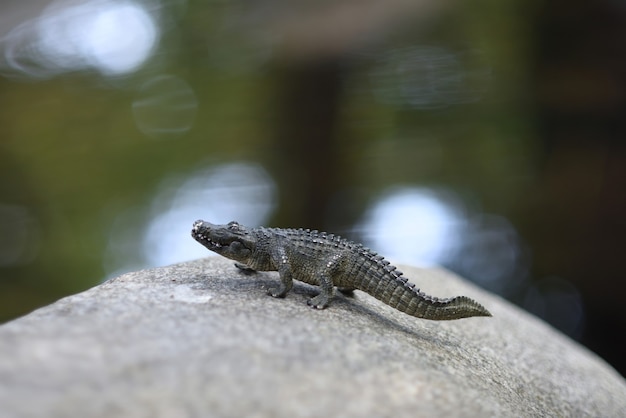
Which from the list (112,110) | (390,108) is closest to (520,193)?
(390,108)

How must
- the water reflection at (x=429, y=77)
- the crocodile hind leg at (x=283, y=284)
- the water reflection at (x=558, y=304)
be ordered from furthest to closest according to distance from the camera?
the water reflection at (x=429, y=77)
the water reflection at (x=558, y=304)
the crocodile hind leg at (x=283, y=284)

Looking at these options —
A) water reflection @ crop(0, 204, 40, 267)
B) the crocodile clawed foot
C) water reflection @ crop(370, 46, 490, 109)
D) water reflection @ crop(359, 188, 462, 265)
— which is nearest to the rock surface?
the crocodile clawed foot

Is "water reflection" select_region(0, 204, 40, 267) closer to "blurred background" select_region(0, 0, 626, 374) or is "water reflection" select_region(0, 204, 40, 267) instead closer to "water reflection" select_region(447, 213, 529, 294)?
"blurred background" select_region(0, 0, 626, 374)

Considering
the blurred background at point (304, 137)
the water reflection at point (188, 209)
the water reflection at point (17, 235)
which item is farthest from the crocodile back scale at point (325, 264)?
the water reflection at point (17, 235)

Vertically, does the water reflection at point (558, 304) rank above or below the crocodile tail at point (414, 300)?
below

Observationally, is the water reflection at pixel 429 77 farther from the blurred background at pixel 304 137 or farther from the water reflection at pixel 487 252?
the water reflection at pixel 487 252
